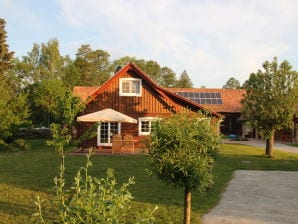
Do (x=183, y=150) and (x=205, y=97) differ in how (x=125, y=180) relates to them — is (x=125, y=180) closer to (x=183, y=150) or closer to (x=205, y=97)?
(x=183, y=150)

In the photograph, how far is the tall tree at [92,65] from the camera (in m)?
66.3

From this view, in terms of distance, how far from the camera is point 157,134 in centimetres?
738

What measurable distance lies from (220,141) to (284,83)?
14.2 metres

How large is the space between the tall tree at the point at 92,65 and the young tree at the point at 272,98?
1877 inches

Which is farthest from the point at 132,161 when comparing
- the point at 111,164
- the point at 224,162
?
the point at 224,162

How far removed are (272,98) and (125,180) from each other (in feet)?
39.1

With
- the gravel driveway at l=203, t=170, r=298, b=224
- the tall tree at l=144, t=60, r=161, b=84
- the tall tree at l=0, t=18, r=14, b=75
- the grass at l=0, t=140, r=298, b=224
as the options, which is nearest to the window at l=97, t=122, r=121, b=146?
the grass at l=0, t=140, r=298, b=224

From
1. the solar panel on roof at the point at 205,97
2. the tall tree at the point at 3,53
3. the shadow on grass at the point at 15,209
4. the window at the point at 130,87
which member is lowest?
the shadow on grass at the point at 15,209

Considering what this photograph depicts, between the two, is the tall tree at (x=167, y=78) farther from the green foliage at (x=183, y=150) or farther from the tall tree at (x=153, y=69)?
the green foliage at (x=183, y=150)

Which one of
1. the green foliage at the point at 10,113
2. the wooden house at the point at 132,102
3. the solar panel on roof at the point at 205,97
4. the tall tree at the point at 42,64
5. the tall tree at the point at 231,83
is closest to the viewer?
the green foliage at the point at 10,113

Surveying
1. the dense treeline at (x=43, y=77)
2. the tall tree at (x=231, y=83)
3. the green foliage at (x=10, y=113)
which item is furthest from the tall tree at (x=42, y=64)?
the tall tree at (x=231, y=83)

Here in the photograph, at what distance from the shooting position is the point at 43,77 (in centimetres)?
5394

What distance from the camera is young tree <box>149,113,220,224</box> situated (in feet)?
23.0

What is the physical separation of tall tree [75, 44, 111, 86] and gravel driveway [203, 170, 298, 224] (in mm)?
55025
